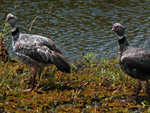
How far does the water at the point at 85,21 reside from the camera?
11.0m

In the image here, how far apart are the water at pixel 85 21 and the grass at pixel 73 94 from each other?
7.74ft

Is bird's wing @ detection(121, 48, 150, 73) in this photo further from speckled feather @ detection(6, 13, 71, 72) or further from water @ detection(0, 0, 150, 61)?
water @ detection(0, 0, 150, 61)

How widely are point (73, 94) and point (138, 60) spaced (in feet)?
5.26

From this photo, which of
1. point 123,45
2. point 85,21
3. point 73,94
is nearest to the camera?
point 73,94

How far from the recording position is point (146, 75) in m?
5.71

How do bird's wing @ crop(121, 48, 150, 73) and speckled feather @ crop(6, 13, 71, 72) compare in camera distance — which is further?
speckled feather @ crop(6, 13, 71, 72)

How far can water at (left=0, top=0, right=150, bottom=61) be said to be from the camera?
434 inches

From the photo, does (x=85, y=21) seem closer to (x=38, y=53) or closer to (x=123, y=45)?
(x=123, y=45)

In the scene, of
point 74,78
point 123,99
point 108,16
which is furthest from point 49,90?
point 108,16

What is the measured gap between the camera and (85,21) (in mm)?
14523

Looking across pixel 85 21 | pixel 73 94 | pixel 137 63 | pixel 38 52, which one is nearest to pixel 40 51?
pixel 38 52

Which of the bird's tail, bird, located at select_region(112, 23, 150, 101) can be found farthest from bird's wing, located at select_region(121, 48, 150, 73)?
the bird's tail

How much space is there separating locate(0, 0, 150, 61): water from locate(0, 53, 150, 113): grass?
2.36 m

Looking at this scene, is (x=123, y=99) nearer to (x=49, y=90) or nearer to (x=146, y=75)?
(x=146, y=75)
